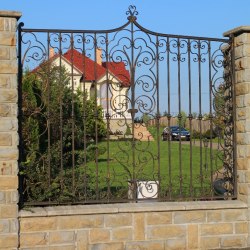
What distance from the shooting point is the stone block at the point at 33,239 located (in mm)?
5758

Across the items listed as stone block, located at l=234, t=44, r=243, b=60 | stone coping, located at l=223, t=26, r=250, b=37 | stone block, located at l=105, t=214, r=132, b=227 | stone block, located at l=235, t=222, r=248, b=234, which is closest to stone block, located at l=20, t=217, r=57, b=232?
stone block, located at l=105, t=214, r=132, b=227

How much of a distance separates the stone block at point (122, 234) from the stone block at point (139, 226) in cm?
7

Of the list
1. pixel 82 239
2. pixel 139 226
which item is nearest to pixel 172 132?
pixel 139 226

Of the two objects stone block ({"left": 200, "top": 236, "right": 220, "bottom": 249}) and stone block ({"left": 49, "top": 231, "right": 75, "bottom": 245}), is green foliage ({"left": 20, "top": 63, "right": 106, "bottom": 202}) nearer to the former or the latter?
stone block ({"left": 49, "top": 231, "right": 75, "bottom": 245})

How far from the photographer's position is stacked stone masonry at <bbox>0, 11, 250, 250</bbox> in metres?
5.73

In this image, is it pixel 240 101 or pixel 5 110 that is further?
pixel 240 101

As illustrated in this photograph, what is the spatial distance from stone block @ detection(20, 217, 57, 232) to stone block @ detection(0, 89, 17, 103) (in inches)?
53.8

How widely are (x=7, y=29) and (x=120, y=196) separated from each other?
8.17 feet

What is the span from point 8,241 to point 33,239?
11.2 inches

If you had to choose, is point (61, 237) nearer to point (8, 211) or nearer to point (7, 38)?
point (8, 211)

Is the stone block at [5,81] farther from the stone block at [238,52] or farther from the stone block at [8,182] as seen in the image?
the stone block at [238,52]

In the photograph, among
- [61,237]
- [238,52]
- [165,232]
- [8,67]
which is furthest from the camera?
[238,52]

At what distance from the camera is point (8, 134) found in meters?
5.73

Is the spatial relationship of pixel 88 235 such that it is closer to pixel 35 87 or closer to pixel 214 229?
pixel 214 229
